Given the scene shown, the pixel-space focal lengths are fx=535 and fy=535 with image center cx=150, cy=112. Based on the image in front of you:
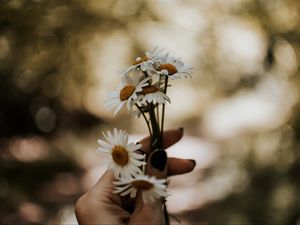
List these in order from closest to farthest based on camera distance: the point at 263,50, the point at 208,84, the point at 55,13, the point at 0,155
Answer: the point at 55,13 < the point at 263,50 < the point at 0,155 < the point at 208,84

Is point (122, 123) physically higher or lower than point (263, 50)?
lower

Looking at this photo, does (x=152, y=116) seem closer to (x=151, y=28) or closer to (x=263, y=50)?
(x=263, y=50)

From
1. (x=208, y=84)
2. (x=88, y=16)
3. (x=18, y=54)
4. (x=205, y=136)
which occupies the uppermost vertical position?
(x=88, y=16)

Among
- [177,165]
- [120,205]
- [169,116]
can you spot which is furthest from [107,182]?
[169,116]

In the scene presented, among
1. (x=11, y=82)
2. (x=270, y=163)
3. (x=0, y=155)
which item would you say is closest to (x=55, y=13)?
(x=11, y=82)

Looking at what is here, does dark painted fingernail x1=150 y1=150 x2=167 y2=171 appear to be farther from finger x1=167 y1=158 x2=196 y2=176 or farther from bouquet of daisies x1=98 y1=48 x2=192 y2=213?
finger x1=167 y1=158 x2=196 y2=176

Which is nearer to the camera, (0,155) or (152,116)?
(152,116)

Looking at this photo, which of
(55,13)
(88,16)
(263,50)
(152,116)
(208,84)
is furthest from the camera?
(208,84)
